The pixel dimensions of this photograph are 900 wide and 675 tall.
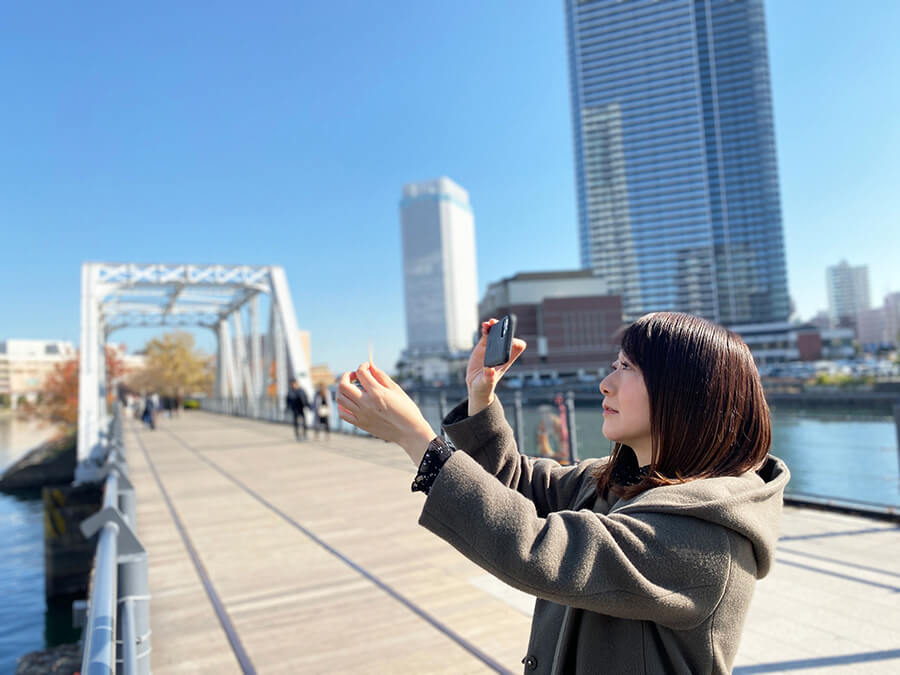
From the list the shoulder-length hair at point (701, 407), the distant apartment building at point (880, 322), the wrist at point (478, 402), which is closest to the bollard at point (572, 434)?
the wrist at point (478, 402)

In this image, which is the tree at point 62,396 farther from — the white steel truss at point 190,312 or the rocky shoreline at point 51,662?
the rocky shoreline at point 51,662

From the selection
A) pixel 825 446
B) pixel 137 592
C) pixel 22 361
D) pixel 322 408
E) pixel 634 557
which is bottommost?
pixel 825 446

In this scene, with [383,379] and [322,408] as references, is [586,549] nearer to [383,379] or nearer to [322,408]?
[383,379]

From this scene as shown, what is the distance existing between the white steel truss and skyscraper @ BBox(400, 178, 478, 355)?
4566cm

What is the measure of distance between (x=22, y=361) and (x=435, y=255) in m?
62.5

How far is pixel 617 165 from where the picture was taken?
10294 centimetres

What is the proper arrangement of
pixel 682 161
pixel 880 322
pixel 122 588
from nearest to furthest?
pixel 122 588, pixel 682 161, pixel 880 322

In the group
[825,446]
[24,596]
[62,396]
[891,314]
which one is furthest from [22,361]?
[891,314]

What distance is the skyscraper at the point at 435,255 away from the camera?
84.5m

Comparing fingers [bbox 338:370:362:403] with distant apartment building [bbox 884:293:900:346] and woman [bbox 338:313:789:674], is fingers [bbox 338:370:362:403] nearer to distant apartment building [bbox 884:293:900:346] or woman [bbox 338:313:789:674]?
woman [bbox 338:313:789:674]

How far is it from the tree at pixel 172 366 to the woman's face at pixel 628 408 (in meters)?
53.3

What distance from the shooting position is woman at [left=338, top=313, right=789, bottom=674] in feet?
2.96

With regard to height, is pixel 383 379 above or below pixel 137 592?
above

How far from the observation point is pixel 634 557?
918 millimetres
